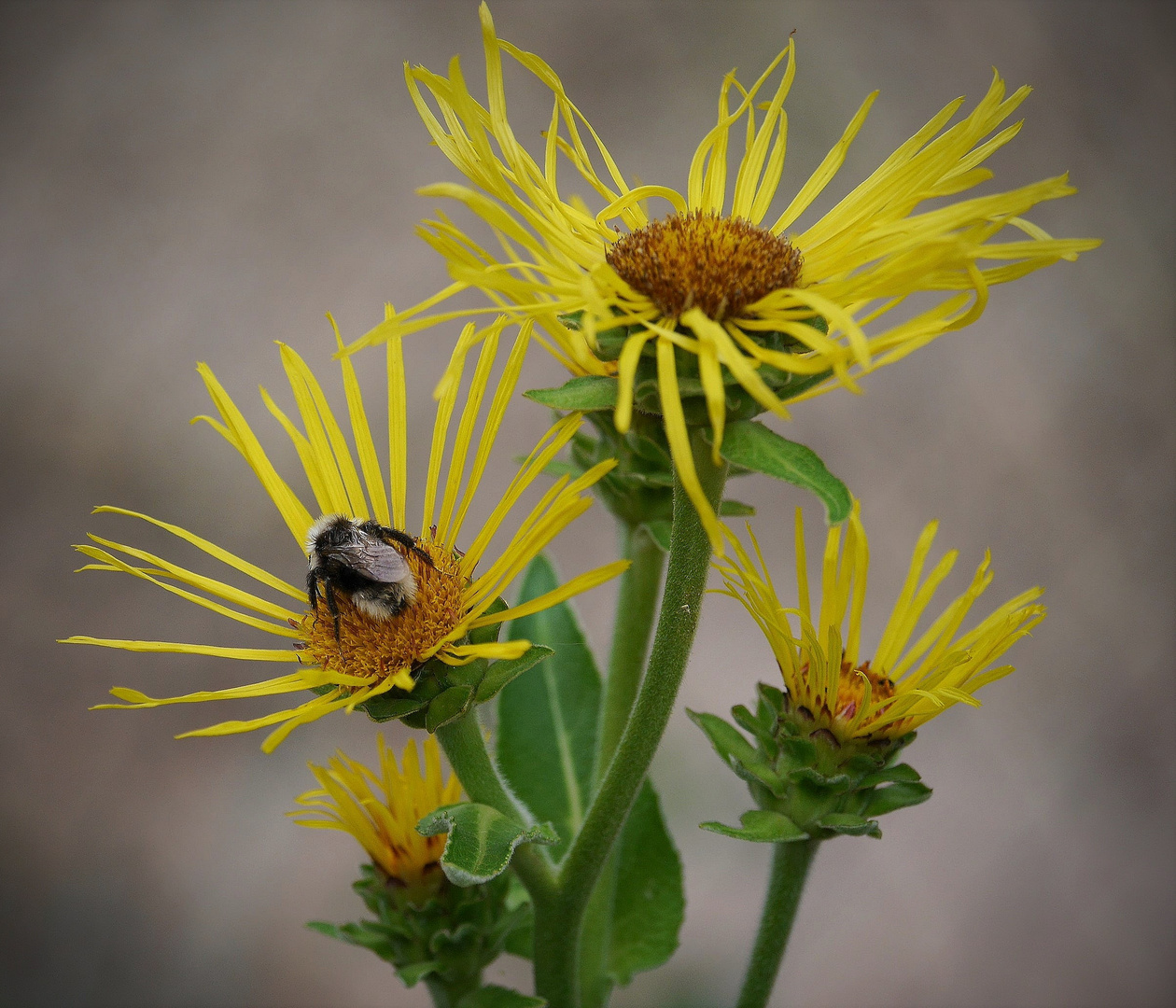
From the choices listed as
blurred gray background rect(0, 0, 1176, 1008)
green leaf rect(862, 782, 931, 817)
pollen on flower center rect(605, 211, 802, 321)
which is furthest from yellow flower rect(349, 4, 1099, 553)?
blurred gray background rect(0, 0, 1176, 1008)

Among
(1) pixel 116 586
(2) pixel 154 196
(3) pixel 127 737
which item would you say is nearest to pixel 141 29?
(2) pixel 154 196

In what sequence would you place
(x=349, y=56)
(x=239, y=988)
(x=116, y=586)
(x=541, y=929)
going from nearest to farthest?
(x=541, y=929) < (x=239, y=988) < (x=116, y=586) < (x=349, y=56)

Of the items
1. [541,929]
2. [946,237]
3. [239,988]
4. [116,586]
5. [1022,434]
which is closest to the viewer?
[946,237]

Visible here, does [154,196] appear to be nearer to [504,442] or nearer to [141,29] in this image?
[141,29]

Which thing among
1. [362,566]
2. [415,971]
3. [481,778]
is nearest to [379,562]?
[362,566]

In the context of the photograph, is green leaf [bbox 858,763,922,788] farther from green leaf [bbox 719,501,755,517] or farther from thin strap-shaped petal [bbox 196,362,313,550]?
thin strap-shaped petal [bbox 196,362,313,550]

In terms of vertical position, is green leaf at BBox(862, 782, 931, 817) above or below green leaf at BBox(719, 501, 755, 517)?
below

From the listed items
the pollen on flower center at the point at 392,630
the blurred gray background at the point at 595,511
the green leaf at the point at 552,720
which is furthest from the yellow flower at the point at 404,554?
the blurred gray background at the point at 595,511

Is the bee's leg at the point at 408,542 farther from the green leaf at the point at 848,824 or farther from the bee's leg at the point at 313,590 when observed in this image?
the green leaf at the point at 848,824

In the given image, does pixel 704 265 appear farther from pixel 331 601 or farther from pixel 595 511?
pixel 595 511
